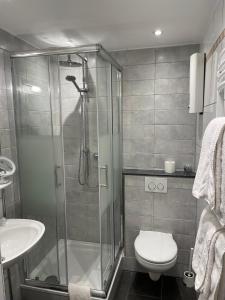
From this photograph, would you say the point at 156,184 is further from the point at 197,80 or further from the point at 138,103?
the point at 197,80

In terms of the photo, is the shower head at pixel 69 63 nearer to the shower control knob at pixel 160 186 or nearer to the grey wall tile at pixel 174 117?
the grey wall tile at pixel 174 117

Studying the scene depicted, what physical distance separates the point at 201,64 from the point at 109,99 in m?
0.87

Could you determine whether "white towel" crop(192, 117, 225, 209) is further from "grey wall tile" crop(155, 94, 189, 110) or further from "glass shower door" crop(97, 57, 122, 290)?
"grey wall tile" crop(155, 94, 189, 110)

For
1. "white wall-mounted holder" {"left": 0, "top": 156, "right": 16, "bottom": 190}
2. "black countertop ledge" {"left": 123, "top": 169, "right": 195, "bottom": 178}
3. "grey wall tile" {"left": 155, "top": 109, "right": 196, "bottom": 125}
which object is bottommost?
"black countertop ledge" {"left": 123, "top": 169, "right": 195, "bottom": 178}

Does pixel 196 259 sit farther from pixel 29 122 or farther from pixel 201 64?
pixel 29 122

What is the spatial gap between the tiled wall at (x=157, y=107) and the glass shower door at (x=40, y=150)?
0.88 meters

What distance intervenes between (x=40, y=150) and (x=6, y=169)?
0.34 metres

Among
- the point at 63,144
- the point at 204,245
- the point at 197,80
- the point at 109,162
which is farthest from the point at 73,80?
the point at 204,245

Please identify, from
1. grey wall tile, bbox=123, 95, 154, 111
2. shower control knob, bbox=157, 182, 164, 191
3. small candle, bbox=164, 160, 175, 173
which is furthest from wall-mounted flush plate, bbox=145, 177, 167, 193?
grey wall tile, bbox=123, 95, 154, 111

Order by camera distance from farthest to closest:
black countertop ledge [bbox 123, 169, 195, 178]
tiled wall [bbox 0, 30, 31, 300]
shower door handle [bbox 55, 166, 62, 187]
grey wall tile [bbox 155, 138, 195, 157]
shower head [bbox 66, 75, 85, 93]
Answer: grey wall tile [bbox 155, 138, 195, 157] → black countertop ledge [bbox 123, 169, 195, 178] → shower head [bbox 66, 75, 85, 93] → shower door handle [bbox 55, 166, 62, 187] → tiled wall [bbox 0, 30, 31, 300]

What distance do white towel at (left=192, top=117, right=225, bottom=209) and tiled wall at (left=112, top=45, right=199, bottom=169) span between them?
1202 mm

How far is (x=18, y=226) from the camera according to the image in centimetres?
174

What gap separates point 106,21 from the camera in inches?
68.5

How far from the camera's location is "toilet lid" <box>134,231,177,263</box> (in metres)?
1.93
